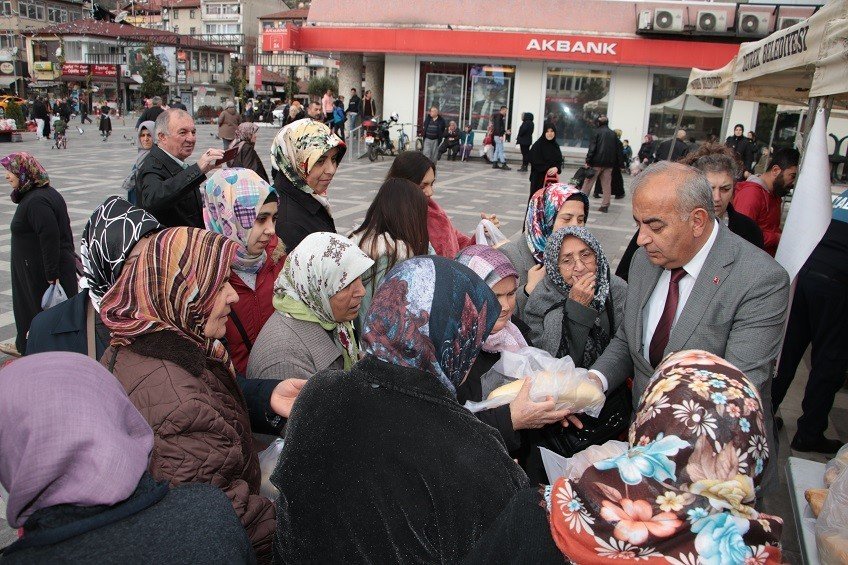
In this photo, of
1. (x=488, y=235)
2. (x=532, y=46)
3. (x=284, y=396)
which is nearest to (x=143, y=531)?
(x=284, y=396)

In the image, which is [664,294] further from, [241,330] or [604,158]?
[604,158]

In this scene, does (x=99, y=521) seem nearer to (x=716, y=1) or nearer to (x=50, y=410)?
(x=50, y=410)

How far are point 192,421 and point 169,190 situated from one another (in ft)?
8.23

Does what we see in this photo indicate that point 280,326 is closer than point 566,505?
No

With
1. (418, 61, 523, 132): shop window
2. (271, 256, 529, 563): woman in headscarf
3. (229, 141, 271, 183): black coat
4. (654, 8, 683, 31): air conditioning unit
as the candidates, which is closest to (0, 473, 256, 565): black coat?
(271, 256, 529, 563): woman in headscarf

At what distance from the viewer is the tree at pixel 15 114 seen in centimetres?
2492

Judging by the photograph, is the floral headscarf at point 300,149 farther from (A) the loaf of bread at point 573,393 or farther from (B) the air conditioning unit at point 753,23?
(B) the air conditioning unit at point 753,23

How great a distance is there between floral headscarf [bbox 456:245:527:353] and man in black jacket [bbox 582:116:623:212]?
35.1 ft

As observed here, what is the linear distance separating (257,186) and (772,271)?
2429 mm

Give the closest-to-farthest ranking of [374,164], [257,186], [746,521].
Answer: [746,521] < [257,186] < [374,164]

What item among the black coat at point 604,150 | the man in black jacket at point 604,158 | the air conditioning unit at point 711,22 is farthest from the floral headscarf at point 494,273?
the air conditioning unit at point 711,22

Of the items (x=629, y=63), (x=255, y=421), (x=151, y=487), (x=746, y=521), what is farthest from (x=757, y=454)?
(x=629, y=63)

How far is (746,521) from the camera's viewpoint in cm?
123

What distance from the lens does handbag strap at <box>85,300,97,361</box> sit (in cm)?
239
